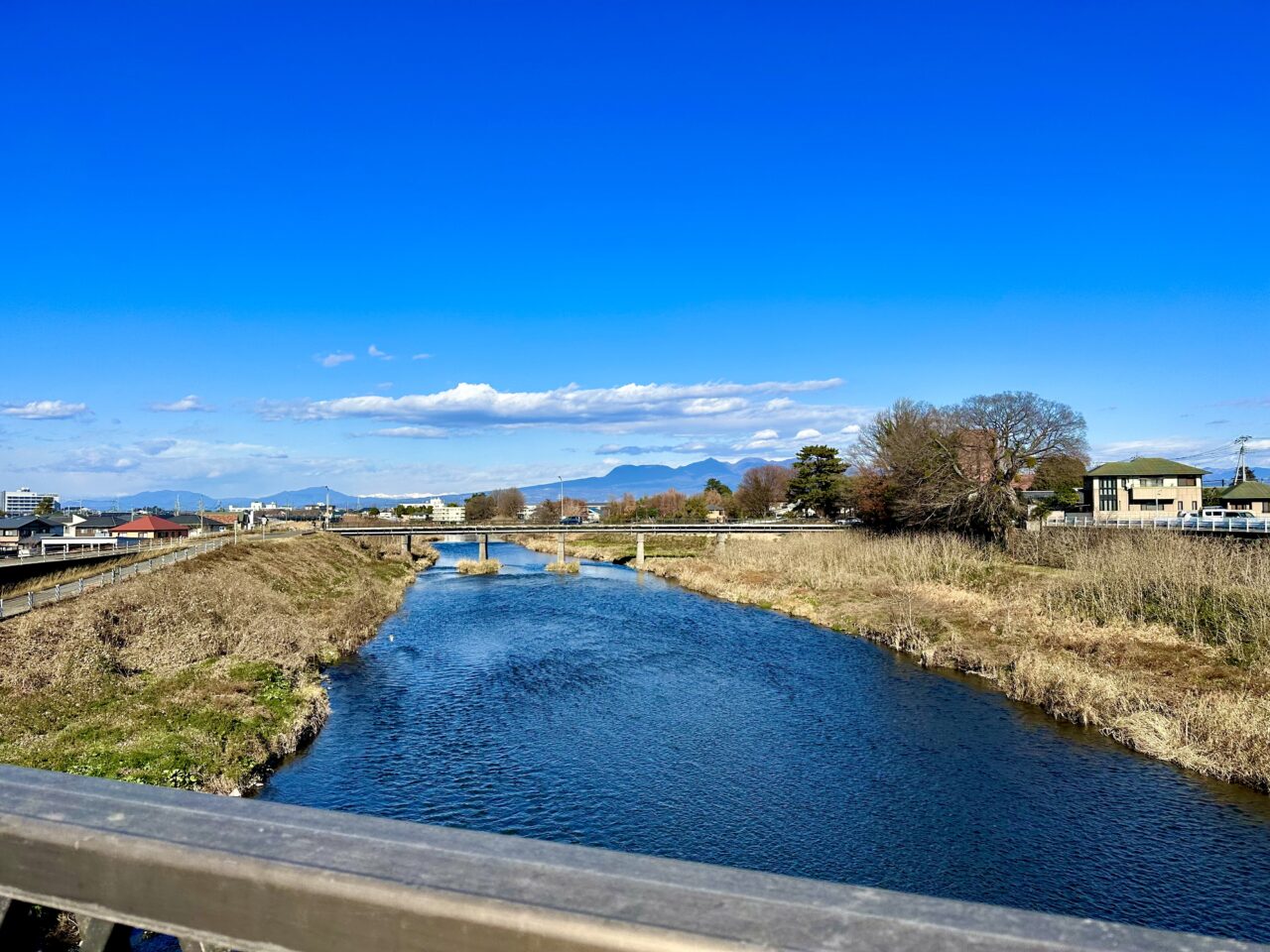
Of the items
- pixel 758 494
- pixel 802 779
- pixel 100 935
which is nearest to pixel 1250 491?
pixel 758 494

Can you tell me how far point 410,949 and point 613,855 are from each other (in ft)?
1.77

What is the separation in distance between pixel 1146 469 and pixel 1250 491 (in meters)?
11.7

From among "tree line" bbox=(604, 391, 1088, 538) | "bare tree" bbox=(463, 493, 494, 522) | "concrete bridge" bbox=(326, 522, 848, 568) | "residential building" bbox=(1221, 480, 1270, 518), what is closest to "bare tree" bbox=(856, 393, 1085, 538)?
"tree line" bbox=(604, 391, 1088, 538)

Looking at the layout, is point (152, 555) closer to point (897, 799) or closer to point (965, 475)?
point (897, 799)

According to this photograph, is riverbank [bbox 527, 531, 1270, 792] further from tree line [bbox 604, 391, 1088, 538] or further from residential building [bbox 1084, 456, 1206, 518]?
residential building [bbox 1084, 456, 1206, 518]

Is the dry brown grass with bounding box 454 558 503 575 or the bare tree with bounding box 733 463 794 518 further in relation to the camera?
the bare tree with bounding box 733 463 794 518

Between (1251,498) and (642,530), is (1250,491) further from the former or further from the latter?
(642,530)

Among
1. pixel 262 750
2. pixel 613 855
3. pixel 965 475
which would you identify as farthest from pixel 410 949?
pixel 965 475

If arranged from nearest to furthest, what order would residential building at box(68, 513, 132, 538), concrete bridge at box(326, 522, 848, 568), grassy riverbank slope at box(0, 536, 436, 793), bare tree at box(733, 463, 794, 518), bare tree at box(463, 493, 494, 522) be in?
1. grassy riverbank slope at box(0, 536, 436, 793)
2. concrete bridge at box(326, 522, 848, 568)
3. residential building at box(68, 513, 132, 538)
4. bare tree at box(733, 463, 794, 518)
5. bare tree at box(463, 493, 494, 522)

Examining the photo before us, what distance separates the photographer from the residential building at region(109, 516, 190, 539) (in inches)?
3612

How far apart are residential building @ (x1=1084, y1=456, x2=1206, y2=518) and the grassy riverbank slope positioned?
6931 cm

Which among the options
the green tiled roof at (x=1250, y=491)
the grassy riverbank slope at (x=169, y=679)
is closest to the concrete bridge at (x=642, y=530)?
the green tiled roof at (x=1250, y=491)

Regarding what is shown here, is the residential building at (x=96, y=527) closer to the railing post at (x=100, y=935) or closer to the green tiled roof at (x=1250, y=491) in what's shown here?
the railing post at (x=100, y=935)

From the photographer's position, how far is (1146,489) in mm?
79750
